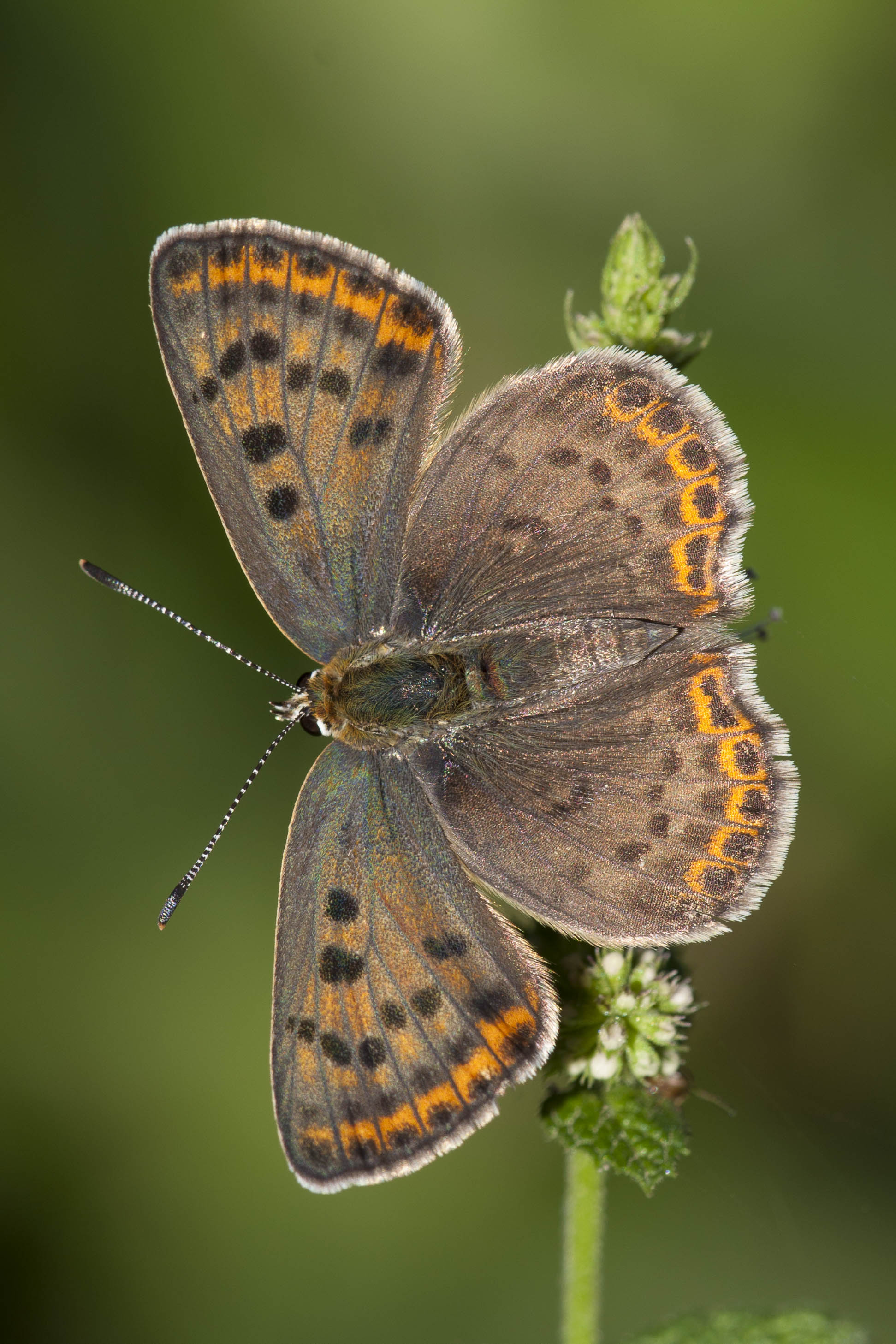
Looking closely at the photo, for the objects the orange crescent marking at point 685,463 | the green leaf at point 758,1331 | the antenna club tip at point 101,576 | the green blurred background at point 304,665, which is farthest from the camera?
the green blurred background at point 304,665

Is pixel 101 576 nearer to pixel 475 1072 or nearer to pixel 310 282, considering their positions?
pixel 310 282

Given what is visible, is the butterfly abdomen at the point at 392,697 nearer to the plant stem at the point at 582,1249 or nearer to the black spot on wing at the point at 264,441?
the black spot on wing at the point at 264,441

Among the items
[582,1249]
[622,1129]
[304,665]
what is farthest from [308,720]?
[304,665]

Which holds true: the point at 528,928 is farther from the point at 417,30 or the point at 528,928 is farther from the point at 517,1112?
the point at 417,30

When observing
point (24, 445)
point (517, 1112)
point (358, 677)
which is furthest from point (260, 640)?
point (517, 1112)

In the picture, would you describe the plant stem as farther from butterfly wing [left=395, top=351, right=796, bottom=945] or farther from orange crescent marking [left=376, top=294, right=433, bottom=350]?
orange crescent marking [left=376, top=294, right=433, bottom=350]

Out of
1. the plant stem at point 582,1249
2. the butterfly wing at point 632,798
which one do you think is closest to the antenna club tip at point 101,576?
the butterfly wing at point 632,798
